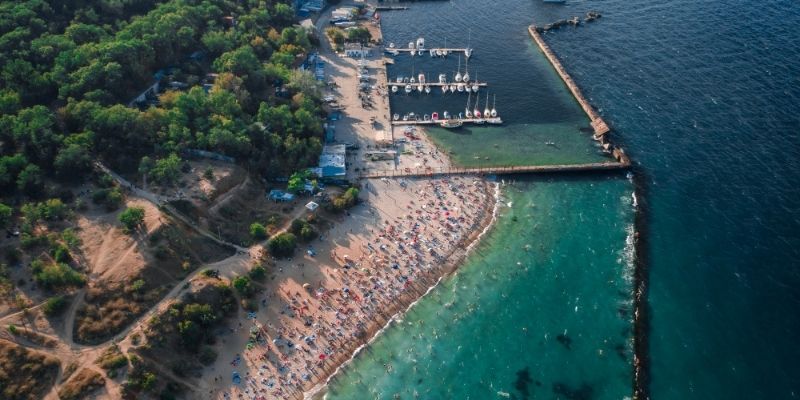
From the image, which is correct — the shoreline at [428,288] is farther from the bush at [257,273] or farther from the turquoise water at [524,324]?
the bush at [257,273]

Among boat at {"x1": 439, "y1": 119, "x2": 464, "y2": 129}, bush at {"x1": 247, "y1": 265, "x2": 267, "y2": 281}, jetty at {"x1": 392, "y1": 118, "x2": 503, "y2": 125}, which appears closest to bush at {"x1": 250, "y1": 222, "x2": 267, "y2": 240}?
bush at {"x1": 247, "y1": 265, "x2": 267, "y2": 281}

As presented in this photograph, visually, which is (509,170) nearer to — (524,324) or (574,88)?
(524,324)

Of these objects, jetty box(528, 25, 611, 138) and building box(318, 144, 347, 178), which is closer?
building box(318, 144, 347, 178)

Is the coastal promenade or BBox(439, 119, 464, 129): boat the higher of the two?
BBox(439, 119, 464, 129): boat

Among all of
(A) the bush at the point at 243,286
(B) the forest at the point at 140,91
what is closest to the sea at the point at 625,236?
(A) the bush at the point at 243,286

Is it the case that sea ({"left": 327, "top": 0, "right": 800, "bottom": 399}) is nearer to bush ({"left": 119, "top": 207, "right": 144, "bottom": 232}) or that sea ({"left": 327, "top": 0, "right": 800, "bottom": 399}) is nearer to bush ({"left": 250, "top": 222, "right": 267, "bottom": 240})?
bush ({"left": 250, "top": 222, "right": 267, "bottom": 240})

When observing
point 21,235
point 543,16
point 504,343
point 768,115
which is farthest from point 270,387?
point 543,16

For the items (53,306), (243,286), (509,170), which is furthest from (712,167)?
(53,306)
